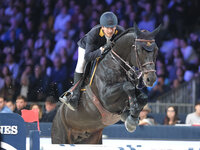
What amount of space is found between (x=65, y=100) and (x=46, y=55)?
620 cm

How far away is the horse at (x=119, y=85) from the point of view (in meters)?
5.62

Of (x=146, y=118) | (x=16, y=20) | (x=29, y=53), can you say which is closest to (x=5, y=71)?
(x=29, y=53)

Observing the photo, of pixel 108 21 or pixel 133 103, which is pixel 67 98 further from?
pixel 108 21

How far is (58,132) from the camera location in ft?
22.9

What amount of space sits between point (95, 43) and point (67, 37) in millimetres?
6005

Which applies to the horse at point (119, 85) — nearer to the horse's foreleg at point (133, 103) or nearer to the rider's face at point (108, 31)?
the horse's foreleg at point (133, 103)

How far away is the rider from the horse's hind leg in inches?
25.8

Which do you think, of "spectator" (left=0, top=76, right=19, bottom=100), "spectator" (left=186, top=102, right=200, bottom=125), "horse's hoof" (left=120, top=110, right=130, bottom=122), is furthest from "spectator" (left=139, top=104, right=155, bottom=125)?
"spectator" (left=0, top=76, right=19, bottom=100)

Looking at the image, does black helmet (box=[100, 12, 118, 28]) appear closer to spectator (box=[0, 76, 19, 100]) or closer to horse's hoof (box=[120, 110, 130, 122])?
horse's hoof (box=[120, 110, 130, 122])

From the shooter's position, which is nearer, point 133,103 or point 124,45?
point 133,103

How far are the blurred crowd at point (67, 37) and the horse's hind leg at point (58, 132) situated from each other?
107 inches

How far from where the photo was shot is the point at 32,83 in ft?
35.8

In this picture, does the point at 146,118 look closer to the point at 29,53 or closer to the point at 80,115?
the point at 80,115

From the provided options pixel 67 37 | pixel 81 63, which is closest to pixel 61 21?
pixel 67 37
